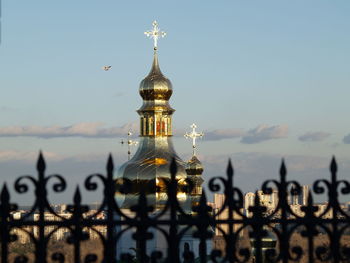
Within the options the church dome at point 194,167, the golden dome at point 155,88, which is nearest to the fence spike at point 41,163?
the church dome at point 194,167

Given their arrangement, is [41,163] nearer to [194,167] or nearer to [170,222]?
[170,222]

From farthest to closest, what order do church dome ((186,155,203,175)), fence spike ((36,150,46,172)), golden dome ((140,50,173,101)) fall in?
golden dome ((140,50,173,101)) < church dome ((186,155,203,175)) < fence spike ((36,150,46,172))

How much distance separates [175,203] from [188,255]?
40cm

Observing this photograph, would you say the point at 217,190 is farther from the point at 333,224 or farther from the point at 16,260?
the point at 16,260

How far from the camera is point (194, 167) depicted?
34.5 m

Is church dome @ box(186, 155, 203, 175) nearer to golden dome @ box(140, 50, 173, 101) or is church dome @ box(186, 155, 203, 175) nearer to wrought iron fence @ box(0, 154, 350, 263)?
golden dome @ box(140, 50, 173, 101)

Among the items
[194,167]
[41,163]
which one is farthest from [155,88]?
[41,163]

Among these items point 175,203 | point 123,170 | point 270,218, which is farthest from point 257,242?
point 123,170

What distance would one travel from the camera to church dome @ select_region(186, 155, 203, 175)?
113 ft

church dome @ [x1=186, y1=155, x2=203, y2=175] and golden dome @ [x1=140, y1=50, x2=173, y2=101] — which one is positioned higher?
golden dome @ [x1=140, y1=50, x2=173, y2=101]

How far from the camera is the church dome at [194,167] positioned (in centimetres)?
3438

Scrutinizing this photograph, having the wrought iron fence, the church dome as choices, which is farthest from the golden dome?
the wrought iron fence

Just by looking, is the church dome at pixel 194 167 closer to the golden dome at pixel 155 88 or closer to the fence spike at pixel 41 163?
the golden dome at pixel 155 88

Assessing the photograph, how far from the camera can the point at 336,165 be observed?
4.79 m
